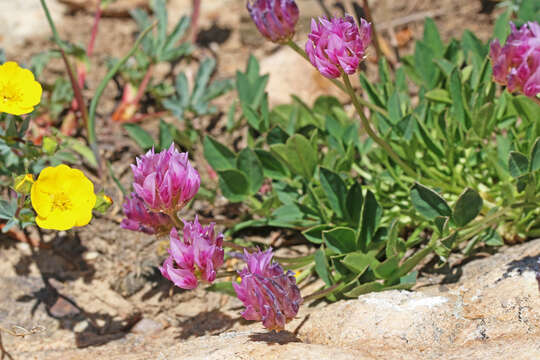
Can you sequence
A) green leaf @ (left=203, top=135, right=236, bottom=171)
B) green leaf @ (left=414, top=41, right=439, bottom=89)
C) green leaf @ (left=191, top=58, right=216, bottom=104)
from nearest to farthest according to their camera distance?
green leaf @ (left=203, top=135, right=236, bottom=171), green leaf @ (left=414, top=41, right=439, bottom=89), green leaf @ (left=191, top=58, right=216, bottom=104)

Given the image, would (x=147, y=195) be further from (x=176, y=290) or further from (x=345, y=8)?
(x=345, y=8)

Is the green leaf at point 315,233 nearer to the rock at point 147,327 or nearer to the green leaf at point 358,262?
the green leaf at point 358,262

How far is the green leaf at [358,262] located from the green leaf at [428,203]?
285 mm

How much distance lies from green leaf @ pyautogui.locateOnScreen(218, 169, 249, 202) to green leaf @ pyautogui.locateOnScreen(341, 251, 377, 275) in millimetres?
664

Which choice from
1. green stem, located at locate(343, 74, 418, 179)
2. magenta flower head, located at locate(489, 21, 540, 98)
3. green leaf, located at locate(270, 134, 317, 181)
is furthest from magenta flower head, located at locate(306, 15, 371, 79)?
green leaf, located at locate(270, 134, 317, 181)

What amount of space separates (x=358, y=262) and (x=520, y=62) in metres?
0.96

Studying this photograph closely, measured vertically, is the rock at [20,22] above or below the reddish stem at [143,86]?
above

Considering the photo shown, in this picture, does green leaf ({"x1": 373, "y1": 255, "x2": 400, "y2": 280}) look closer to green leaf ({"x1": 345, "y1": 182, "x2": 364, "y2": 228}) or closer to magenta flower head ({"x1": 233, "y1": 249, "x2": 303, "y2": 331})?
green leaf ({"x1": 345, "y1": 182, "x2": 364, "y2": 228})

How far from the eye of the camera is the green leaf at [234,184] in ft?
9.43

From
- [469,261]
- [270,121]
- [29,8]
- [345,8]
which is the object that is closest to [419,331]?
[469,261]

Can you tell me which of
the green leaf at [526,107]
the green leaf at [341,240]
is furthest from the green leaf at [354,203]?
the green leaf at [526,107]

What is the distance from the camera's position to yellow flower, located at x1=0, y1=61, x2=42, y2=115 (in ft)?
8.21

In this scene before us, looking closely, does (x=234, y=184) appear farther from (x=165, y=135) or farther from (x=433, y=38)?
(x=433, y=38)

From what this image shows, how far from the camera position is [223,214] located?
138 inches
